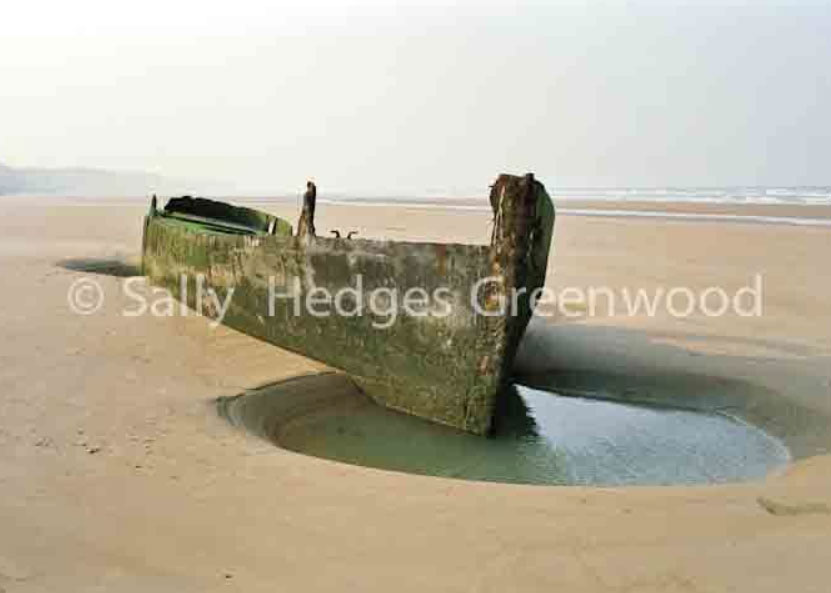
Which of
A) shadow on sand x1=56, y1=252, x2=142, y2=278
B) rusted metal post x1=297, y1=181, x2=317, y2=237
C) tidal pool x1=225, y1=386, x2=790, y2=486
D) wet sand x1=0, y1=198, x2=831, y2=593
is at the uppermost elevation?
rusted metal post x1=297, y1=181, x2=317, y2=237

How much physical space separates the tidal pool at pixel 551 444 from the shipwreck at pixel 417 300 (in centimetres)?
22

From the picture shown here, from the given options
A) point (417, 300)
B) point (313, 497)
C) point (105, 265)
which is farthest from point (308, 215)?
point (105, 265)

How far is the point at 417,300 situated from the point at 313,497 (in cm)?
177

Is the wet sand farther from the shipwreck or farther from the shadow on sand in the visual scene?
the shadow on sand

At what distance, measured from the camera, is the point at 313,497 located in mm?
3025

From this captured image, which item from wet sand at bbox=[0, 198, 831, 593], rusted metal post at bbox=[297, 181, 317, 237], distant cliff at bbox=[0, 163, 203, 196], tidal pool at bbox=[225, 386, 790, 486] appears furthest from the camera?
distant cliff at bbox=[0, 163, 203, 196]

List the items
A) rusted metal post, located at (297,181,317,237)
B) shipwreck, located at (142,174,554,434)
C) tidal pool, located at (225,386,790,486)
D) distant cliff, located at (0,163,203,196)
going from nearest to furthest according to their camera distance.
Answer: tidal pool, located at (225,386,790,486) → shipwreck, located at (142,174,554,434) → rusted metal post, located at (297,181,317,237) → distant cliff, located at (0,163,203,196)

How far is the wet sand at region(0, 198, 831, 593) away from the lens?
7.93ft

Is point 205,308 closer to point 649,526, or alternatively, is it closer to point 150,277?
point 150,277

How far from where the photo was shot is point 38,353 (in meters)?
5.07

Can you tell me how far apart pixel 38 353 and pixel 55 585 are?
326cm

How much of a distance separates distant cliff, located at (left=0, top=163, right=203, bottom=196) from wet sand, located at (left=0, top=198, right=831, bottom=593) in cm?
7795

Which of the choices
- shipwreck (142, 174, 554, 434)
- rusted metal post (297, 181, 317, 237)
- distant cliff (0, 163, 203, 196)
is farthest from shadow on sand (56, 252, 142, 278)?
distant cliff (0, 163, 203, 196)

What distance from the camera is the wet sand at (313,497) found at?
2.42 m
